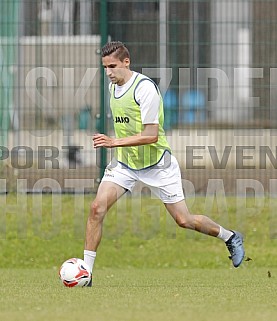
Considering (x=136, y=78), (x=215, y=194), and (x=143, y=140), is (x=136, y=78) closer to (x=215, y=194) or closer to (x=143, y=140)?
(x=143, y=140)

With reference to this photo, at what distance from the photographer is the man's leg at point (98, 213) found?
36.1ft

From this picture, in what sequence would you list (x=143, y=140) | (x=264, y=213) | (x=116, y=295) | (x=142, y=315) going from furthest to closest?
(x=264, y=213) < (x=143, y=140) < (x=116, y=295) < (x=142, y=315)

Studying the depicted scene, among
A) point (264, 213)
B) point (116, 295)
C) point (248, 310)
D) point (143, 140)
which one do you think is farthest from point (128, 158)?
point (264, 213)

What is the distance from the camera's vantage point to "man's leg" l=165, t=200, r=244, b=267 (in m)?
11.5

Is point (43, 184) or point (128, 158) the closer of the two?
point (128, 158)

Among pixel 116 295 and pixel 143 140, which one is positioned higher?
pixel 143 140

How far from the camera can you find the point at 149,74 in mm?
16438

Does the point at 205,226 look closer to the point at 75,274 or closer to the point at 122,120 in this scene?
the point at 122,120

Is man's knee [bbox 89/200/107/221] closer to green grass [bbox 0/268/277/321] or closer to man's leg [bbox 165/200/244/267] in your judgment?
green grass [bbox 0/268/277/321]

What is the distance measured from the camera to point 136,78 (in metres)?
11.3

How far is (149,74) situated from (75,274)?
6.16 metres

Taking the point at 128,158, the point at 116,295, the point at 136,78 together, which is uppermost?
the point at 136,78

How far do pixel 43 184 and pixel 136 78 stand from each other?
570 cm

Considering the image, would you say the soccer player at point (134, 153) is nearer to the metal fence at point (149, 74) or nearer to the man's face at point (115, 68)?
the man's face at point (115, 68)
